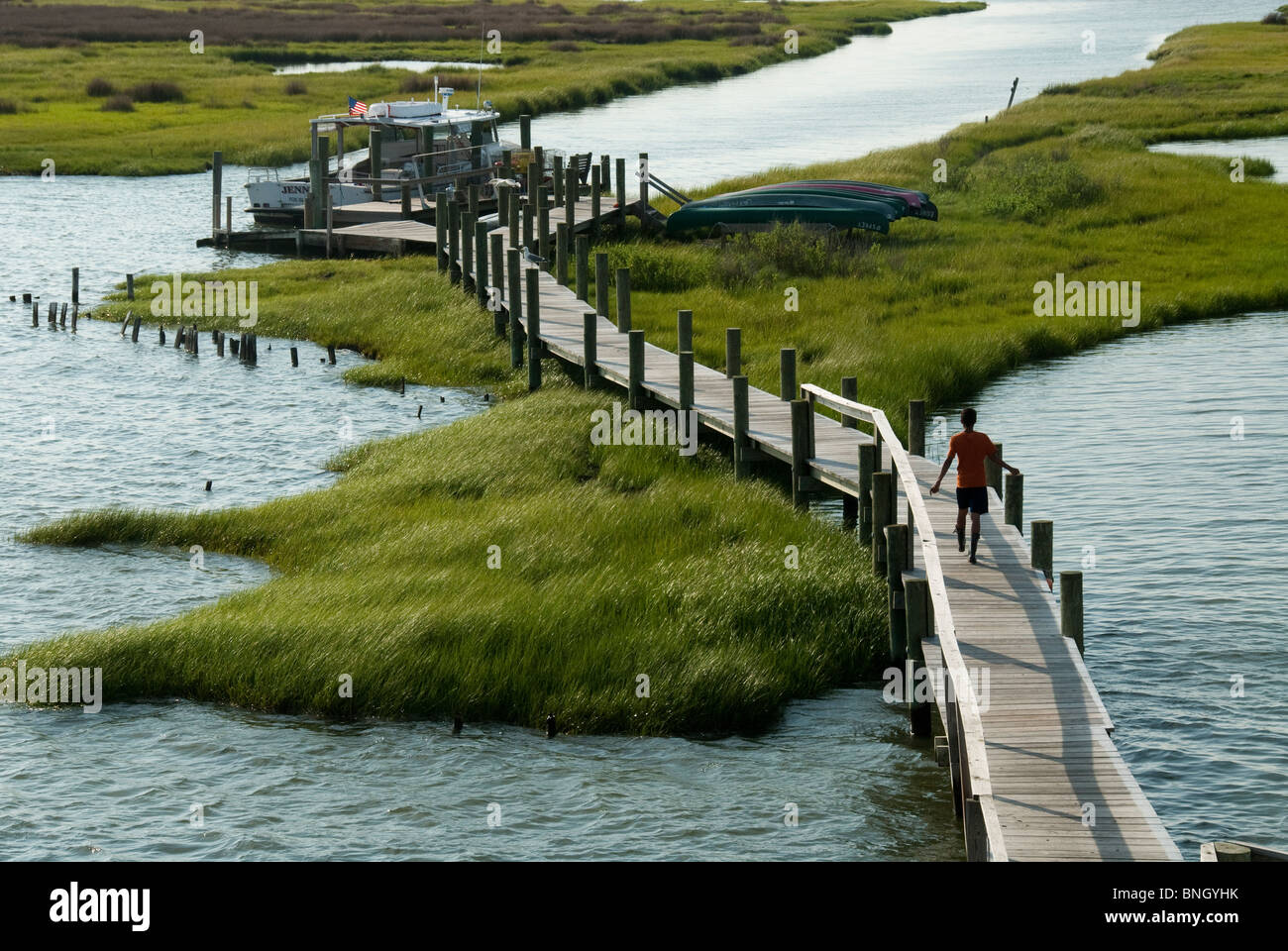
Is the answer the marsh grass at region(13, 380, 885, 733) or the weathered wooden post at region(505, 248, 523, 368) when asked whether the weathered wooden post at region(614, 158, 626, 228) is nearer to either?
the weathered wooden post at region(505, 248, 523, 368)

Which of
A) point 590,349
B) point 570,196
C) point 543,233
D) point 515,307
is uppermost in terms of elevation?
point 570,196

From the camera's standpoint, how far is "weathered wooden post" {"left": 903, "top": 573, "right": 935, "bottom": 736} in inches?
552

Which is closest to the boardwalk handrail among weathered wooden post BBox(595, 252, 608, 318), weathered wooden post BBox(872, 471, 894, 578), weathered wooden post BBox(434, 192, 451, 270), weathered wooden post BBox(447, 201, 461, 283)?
weathered wooden post BBox(872, 471, 894, 578)

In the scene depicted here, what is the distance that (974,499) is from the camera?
50.0 ft

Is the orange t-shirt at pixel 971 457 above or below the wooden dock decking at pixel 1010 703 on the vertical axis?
above

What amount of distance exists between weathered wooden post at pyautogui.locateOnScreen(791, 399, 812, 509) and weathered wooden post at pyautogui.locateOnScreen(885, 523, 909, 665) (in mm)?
3051

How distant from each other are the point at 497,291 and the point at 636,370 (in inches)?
330

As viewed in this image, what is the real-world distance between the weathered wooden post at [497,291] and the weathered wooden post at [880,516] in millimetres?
14830

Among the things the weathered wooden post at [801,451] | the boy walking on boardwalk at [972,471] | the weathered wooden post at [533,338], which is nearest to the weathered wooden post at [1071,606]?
the boy walking on boardwalk at [972,471]

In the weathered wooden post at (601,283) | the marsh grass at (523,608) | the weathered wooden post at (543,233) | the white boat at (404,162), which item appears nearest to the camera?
the marsh grass at (523,608)

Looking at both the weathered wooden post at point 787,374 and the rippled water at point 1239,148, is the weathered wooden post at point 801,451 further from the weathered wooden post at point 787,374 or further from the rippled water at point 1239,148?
the rippled water at point 1239,148

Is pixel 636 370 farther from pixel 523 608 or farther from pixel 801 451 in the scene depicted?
pixel 523 608

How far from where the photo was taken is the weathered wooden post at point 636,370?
892 inches

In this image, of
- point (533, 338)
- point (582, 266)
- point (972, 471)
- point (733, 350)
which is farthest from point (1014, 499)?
point (582, 266)
